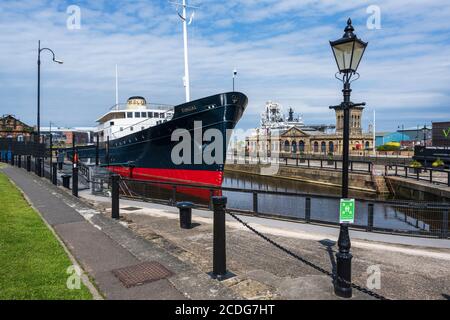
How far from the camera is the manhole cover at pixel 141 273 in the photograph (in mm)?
5062

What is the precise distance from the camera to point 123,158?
2891cm

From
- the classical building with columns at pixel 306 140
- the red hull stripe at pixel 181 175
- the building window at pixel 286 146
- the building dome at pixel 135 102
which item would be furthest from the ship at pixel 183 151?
the building window at pixel 286 146

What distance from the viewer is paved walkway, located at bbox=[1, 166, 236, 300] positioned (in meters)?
4.71

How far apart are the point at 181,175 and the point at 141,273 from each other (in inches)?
656

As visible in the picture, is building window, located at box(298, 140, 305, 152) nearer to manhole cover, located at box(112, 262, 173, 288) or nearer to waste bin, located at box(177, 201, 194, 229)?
waste bin, located at box(177, 201, 194, 229)

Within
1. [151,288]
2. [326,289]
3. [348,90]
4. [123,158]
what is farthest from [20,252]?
[123,158]

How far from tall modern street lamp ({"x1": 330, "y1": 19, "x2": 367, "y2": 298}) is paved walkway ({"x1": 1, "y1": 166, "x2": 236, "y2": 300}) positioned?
5.22 feet

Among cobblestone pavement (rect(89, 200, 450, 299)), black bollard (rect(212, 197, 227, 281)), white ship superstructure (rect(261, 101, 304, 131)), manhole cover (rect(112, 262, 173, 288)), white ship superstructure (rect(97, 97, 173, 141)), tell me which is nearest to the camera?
cobblestone pavement (rect(89, 200, 450, 299))

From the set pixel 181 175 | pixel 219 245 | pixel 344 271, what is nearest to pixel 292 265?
pixel 344 271

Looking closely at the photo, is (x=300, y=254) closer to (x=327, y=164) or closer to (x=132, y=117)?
(x=132, y=117)

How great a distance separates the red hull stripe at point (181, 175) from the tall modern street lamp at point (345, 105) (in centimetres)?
1488

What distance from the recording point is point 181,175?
21984mm

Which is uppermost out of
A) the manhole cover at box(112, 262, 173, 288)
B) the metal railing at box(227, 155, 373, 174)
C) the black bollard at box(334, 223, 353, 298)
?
the metal railing at box(227, 155, 373, 174)

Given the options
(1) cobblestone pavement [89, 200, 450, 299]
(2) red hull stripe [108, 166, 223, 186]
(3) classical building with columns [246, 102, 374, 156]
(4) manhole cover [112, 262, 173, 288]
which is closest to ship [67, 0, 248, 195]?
(2) red hull stripe [108, 166, 223, 186]
